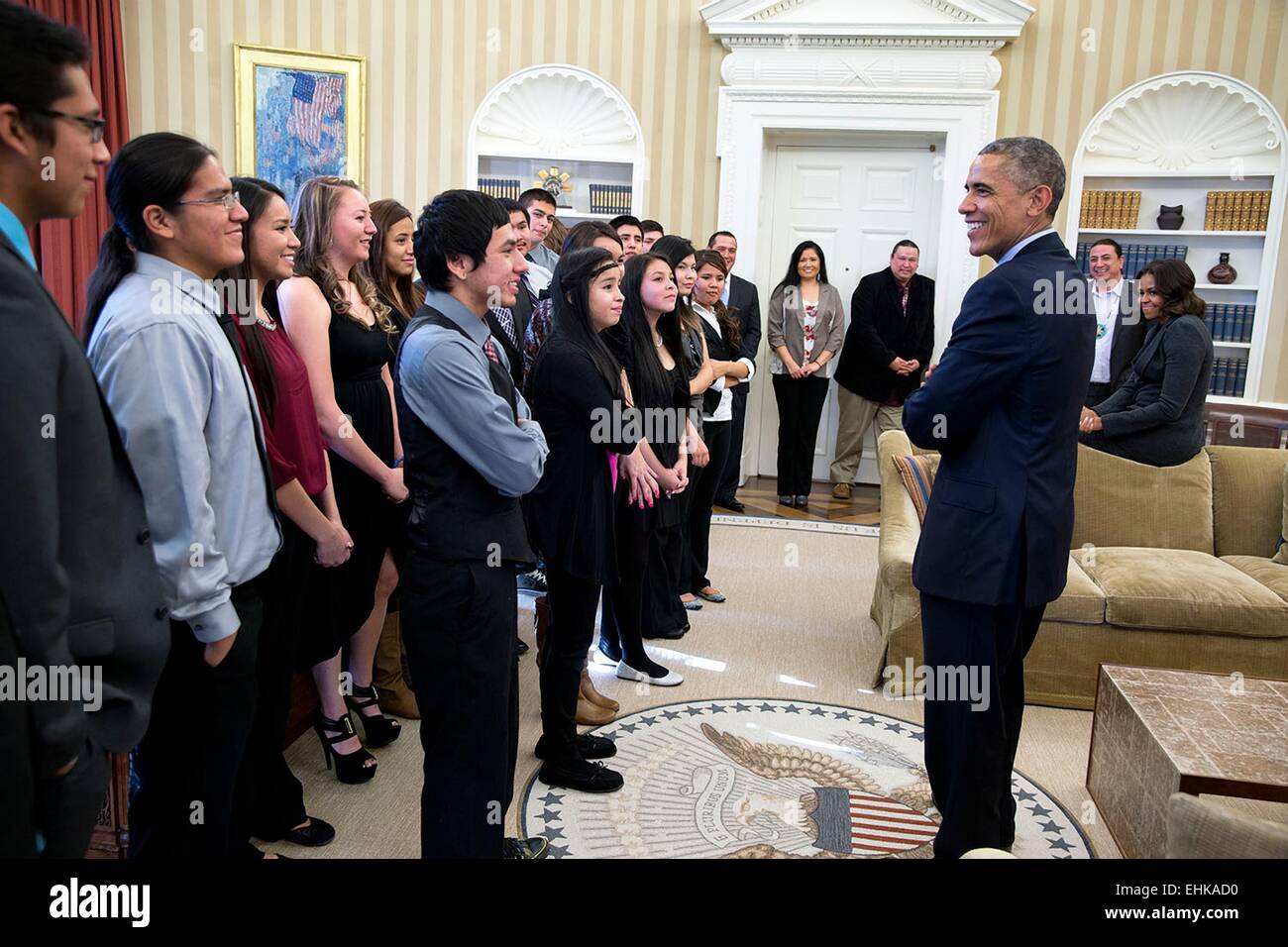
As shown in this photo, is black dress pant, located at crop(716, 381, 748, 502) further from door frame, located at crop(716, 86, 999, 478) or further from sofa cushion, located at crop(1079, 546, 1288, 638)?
sofa cushion, located at crop(1079, 546, 1288, 638)

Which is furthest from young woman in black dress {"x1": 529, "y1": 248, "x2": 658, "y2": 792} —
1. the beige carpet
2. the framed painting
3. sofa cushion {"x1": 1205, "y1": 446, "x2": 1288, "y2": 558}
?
the framed painting

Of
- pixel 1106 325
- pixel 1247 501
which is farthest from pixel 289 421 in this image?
pixel 1106 325

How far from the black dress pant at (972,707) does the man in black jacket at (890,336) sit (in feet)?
14.7

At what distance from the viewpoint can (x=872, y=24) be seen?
21.0 ft

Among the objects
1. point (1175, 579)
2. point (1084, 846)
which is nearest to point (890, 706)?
point (1084, 846)

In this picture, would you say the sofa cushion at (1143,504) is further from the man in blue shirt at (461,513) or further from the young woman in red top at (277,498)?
the young woman in red top at (277,498)

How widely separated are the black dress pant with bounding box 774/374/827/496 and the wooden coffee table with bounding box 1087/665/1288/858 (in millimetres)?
3771

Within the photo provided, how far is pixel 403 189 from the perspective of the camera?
7105mm

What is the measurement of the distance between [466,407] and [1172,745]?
1920 mm

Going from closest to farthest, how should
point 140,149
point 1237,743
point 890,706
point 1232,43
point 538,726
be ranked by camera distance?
point 140,149
point 1237,743
point 538,726
point 890,706
point 1232,43

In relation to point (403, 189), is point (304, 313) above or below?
below
